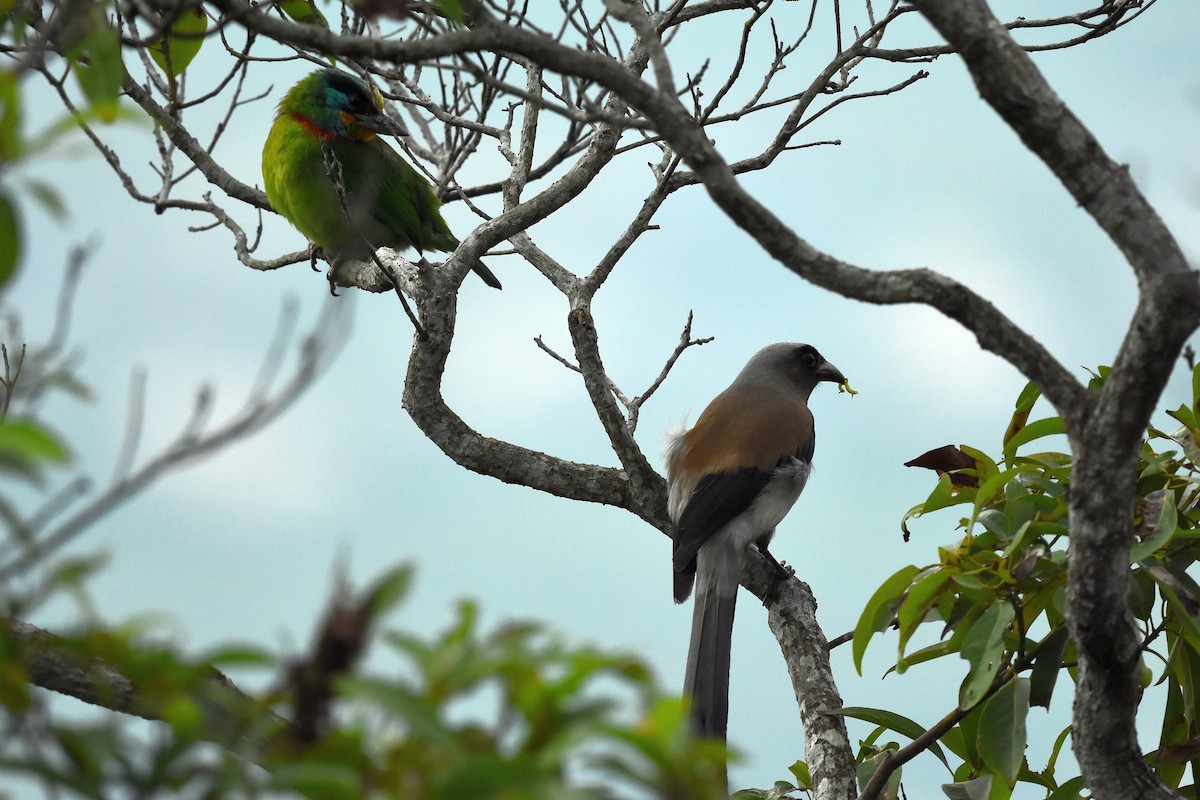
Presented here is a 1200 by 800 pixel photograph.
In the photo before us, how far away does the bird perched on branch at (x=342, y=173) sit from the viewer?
675 cm

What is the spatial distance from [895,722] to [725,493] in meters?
1.62

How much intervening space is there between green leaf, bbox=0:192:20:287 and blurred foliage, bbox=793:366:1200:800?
2.49 meters

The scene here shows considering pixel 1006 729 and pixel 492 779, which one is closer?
pixel 492 779

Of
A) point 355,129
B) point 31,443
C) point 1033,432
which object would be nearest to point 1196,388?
point 1033,432

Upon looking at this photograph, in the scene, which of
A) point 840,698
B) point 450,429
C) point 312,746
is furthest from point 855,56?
point 312,746

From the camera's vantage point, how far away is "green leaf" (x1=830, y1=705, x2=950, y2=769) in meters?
3.73

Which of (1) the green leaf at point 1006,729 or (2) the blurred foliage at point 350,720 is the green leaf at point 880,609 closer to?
(1) the green leaf at point 1006,729

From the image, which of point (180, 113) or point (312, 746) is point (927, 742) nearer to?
point (312, 746)

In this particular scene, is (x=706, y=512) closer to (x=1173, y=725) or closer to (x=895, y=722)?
(x=895, y=722)

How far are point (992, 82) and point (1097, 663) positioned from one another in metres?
1.38

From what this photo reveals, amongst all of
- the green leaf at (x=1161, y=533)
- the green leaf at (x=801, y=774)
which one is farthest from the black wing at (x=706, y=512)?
the green leaf at (x=1161, y=533)

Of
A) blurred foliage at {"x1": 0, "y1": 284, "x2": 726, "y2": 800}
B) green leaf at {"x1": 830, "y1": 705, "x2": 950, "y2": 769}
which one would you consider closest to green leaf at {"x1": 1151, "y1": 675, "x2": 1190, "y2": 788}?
green leaf at {"x1": 830, "y1": 705, "x2": 950, "y2": 769}

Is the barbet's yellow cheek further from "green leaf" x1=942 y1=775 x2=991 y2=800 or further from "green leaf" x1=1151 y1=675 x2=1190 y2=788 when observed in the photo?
"green leaf" x1=1151 y1=675 x2=1190 y2=788

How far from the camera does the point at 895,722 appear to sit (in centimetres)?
374
